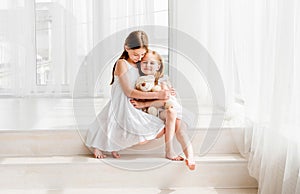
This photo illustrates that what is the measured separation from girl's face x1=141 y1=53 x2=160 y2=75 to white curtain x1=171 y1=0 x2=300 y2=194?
40cm

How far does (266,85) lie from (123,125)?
694mm

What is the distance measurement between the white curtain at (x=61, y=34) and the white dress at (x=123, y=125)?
4.22 ft

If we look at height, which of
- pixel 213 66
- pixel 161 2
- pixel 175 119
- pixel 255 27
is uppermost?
pixel 161 2

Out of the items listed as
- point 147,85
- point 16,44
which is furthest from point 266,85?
point 16,44

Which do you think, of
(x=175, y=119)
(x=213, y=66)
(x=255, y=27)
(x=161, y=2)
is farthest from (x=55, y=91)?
(x=255, y=27)

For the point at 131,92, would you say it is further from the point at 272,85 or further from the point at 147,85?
the point at 272,85

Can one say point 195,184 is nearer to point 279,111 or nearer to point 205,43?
point 279,111

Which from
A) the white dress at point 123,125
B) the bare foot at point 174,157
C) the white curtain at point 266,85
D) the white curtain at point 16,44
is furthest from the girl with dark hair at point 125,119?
the white curtain at point 16,44

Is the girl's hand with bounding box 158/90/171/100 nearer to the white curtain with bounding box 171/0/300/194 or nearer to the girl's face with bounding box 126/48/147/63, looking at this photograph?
the girl's face with bounding box 126/48/147/63

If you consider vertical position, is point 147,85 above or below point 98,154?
above

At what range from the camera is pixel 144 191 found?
7.10ft

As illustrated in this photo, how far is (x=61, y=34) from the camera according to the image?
3639 mm

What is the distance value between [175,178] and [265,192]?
0.45 m

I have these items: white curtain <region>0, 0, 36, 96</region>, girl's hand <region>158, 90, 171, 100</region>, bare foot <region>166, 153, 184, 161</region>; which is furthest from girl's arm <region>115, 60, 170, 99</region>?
white curtain <region>0, 0, 36, 96</region>
